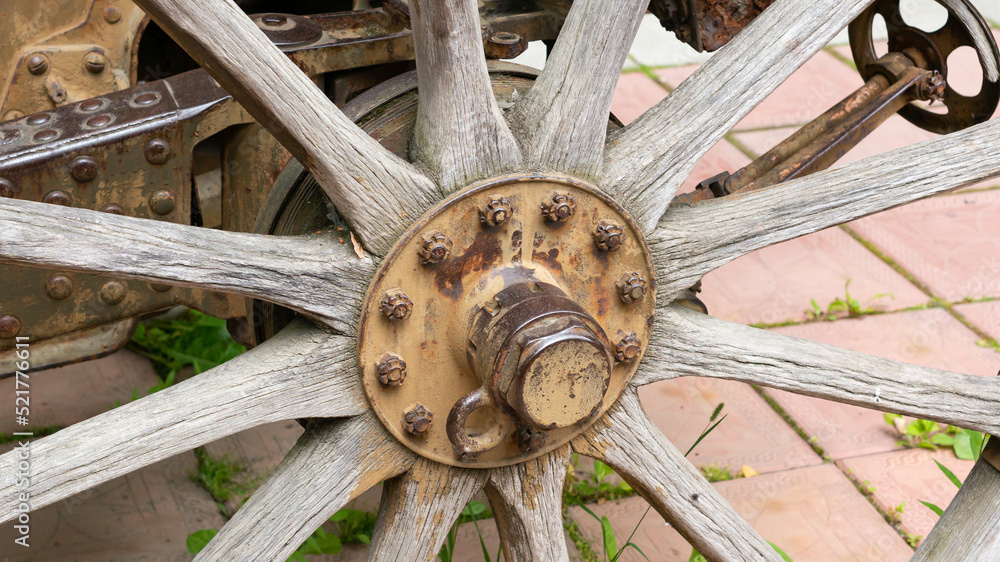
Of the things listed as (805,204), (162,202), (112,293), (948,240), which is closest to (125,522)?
(112,293)

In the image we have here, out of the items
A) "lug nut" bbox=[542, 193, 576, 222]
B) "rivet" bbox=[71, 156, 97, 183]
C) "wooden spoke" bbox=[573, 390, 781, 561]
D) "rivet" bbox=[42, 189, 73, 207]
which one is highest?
"lug nut" bbox=[542, 193, 576, 222]

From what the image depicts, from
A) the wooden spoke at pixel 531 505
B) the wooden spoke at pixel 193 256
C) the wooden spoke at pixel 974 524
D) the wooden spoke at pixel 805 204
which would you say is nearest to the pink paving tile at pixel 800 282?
the wooden spoke at pixel 974 524

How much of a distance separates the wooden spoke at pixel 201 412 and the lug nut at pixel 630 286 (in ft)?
1.23

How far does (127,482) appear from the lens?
7.02ft

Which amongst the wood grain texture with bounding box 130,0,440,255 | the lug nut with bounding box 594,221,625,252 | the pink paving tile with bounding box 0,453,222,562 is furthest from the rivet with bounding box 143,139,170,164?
the pink paving tile with bounding box 0,453,222,562

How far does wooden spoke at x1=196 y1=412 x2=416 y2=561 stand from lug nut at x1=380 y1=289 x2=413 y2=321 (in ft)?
0.50

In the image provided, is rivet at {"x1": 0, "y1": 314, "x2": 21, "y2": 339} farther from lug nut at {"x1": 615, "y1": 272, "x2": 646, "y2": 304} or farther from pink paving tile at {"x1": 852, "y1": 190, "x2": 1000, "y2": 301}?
pink paving tile at {"x1": 852, "y1": 190, "x2": 1000, "y2": 301}

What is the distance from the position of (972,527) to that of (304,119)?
1.26 meters

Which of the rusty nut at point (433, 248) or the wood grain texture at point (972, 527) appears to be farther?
the wood grain texture at point (972, 527)

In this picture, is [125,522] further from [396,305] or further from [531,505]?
[396,305]

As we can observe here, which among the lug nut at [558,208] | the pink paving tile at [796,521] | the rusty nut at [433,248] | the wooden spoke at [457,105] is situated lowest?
the pink paving tile at [796,521]

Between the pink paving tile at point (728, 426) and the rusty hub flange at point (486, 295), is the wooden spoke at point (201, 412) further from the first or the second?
the pink paving tile at point (728, 426)

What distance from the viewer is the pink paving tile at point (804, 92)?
382 centimetres

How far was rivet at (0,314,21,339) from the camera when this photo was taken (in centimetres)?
137
